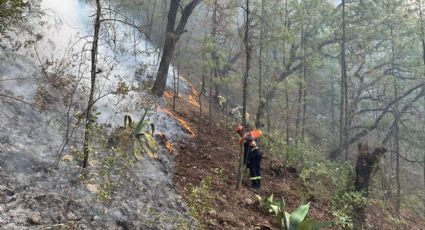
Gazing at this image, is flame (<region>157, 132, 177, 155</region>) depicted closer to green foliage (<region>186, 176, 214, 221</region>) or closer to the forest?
the forest

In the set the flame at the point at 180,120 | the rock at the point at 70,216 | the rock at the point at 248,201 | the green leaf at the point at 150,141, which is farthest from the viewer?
the flame at the point at 180,120

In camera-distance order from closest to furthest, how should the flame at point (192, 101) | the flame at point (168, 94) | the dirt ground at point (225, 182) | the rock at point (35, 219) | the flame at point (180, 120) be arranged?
the rock at point (35, 219)
the dirt ground at point (225, 182)
the flame at point (180, 120)
the flame at point (168, 94)
the flame at point (192, 101)

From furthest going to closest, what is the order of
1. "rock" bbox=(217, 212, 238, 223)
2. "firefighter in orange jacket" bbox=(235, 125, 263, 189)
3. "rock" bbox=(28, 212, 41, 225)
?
"firefighter in orange jacket" bbox=(235, 125, 263, 189), "rock" bbox=(217, 212, 238, 223), "rock" bbox=(28, 212, 41, 225)

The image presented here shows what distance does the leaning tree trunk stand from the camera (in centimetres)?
923

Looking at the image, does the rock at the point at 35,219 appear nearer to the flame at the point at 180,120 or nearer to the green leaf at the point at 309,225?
the green leaf at the point at 309,225

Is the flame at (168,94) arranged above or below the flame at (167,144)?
above

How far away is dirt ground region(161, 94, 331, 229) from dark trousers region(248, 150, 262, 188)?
0.71ft

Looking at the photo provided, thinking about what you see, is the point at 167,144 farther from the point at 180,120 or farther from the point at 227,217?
the point at 227,217

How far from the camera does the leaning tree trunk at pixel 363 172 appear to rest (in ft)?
30.3

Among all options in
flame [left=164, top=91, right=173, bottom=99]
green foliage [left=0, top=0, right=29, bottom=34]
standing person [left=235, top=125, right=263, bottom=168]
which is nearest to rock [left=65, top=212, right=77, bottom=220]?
green foliage [left=0, top=0, right=29, bottom=34]

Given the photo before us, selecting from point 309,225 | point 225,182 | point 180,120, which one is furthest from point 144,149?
point 309,225

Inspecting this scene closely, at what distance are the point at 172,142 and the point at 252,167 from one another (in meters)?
2.51

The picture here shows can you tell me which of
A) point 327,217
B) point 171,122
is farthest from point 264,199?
point 171,122

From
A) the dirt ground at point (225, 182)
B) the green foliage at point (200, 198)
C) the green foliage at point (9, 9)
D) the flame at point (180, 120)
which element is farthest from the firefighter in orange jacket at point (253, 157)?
the green foliage at point (9, 9)
